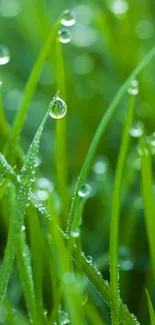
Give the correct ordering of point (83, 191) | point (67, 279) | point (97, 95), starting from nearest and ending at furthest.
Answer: point (67, 279) < point (83, 191) < point (97, 95)

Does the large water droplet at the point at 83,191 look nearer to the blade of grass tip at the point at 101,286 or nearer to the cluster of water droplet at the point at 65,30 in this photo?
the blade of grass tip at the point at 101,286

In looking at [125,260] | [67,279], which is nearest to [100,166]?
[125,260]

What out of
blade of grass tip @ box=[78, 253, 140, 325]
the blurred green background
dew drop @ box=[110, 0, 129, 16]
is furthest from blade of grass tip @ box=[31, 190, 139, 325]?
dew drop @ box=[110, 0, 129, 16]

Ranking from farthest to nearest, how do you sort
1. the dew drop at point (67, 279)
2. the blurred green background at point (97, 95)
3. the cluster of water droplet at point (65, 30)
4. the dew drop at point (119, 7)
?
the dew drop at point (119, 7)
the blurred green background at point (97, 95)
the cluster of water droplet at point (65, 30)
the dew drop at point (67, 279)

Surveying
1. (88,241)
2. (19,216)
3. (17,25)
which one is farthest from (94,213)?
(17,25)

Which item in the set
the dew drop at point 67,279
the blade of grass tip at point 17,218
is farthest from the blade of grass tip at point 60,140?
the dew drop at point 67,279

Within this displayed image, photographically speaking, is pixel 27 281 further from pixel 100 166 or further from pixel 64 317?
pixel 100 166

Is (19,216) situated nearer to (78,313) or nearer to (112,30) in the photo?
(78,313)

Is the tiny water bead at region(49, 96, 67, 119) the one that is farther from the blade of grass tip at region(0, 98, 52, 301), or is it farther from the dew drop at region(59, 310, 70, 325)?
the dew drop at region(59, 310, 70, 325)
